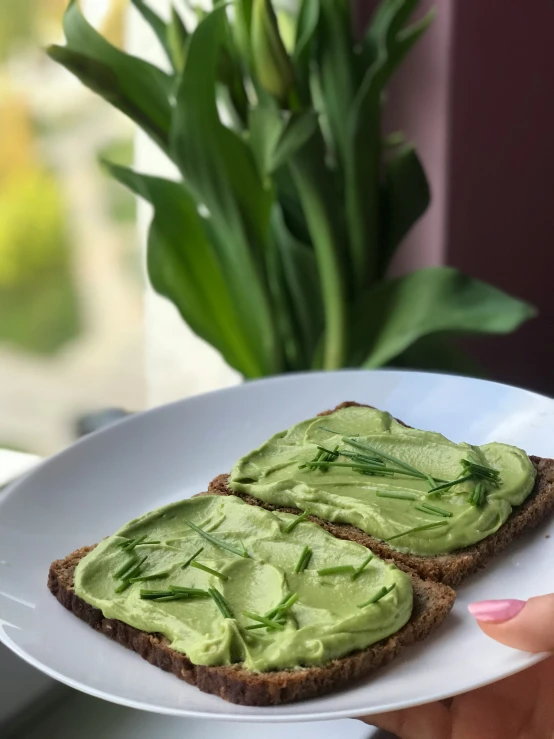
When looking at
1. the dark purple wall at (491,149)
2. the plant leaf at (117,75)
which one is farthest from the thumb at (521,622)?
the dark purple wall at (491,149)

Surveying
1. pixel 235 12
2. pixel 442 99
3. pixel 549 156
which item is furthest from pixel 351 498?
pixel 549 156

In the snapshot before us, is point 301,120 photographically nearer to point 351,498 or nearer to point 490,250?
point 351,498

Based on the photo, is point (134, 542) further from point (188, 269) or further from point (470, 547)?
point (188, 269)

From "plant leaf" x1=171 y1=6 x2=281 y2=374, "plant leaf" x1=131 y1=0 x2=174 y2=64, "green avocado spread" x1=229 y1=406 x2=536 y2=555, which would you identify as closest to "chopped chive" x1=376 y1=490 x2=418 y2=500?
"green avocado spread" x1=229 y1=406 x2=536 y2=555

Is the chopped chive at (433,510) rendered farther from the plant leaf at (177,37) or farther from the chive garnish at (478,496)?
the plant leaf at (177,37)

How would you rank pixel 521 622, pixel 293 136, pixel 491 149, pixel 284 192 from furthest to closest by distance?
pixel 491 149 → pixel 284 192 → pixel 293 136 → pixel 521 622

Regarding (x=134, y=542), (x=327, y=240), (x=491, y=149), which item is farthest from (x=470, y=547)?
(x=491, y=149)
